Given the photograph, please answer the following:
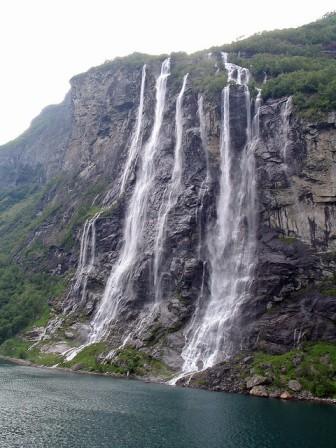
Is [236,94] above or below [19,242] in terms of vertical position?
above

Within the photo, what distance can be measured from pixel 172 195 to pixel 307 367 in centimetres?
4680

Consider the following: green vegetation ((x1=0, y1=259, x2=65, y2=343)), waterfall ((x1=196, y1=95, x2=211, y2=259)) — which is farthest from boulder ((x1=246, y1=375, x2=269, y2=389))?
green vegetation ((x1=0, y1=259, x2=65, y2=343))

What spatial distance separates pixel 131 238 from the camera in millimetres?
104625

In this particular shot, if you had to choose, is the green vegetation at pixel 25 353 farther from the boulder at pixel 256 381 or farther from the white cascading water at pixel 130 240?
the boulder at pixel 256 381

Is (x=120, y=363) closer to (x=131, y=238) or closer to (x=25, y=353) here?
(x=25, y=353)

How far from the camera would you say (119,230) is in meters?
108

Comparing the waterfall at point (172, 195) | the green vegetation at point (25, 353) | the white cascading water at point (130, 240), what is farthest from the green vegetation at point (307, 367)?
the green vegetation at point (25, 353)

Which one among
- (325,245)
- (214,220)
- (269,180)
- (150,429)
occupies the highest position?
(269,180)

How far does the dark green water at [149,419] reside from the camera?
137ft

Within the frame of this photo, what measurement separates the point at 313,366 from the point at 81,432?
109ft

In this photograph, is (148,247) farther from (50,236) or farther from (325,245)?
(50,236)

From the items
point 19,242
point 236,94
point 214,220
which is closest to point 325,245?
point 214,220

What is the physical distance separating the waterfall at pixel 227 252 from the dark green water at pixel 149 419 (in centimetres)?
1266

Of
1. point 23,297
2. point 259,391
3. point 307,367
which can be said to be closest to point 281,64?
point 307,367
